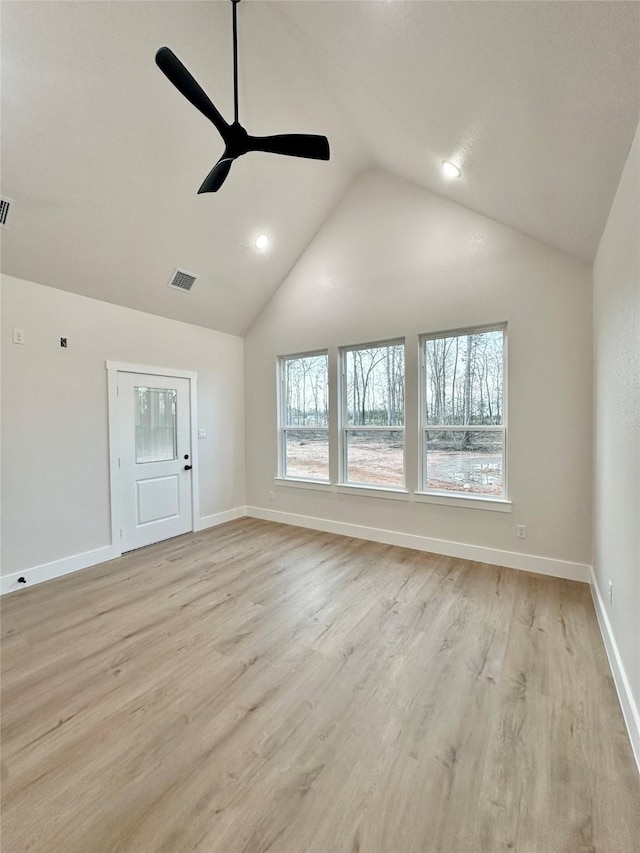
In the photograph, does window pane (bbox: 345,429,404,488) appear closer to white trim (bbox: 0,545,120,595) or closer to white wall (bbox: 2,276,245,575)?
white wall (bbox: 2,276,245,575)

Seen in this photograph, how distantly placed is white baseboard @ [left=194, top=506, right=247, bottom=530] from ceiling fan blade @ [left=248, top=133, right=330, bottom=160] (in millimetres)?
4121

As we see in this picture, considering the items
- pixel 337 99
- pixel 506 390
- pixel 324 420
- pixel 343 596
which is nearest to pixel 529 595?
pixel 343 596

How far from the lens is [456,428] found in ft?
12.4

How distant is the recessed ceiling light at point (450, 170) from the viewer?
284 cm

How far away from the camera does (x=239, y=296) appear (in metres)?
4.74

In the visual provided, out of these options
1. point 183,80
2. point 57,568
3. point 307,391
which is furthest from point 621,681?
point 57,568

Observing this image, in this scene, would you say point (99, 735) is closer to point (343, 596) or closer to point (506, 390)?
point (343, 596)

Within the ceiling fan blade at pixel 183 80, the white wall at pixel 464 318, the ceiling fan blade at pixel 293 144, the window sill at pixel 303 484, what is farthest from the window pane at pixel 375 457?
the ceiling fan blade at pixel 183 80

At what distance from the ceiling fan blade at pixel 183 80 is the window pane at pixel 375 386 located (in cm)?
269

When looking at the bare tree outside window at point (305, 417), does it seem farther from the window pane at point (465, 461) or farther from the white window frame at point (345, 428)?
the window pane at point (465, 461)

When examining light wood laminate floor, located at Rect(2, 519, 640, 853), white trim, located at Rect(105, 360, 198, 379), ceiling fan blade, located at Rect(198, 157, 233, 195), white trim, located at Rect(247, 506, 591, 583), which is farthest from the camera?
white trim, located at Rect(105, 360, 198, 379)

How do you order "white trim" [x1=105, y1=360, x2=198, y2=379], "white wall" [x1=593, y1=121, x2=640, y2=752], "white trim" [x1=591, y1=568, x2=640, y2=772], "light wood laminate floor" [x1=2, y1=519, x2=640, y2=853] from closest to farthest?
"light wood laminate floor" [x1=2, y1=519, x2=640, y2=853], "white trim" [x1=591, y1=568, x2=640, y2=772], "white wall" [x1=593, y1=121, x2=640, y2=752], "white trim" [x1=105, y1=360, x2=198, y2=379]

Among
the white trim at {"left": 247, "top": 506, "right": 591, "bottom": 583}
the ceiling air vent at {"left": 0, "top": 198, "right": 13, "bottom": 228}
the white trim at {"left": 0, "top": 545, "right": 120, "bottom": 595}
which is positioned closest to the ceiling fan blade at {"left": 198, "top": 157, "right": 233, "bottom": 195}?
the ceiling air vent at {"left": 0, "top": 198, "right": 13, "bottom": 228}

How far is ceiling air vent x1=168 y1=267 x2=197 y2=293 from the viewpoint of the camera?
4.00m
